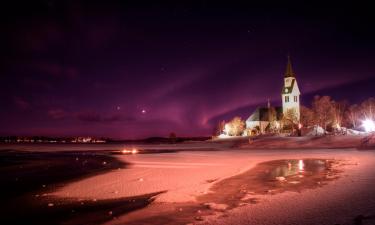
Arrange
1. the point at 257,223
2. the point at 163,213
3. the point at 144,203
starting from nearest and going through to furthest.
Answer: the point at 257,223, the point at 163,213, the point at 144,203

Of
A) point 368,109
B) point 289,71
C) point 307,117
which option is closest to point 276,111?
point 289,71

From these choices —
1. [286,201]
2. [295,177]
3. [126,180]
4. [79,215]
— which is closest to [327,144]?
[295,177]

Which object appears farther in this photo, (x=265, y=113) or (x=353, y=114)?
(x=265, y=113)

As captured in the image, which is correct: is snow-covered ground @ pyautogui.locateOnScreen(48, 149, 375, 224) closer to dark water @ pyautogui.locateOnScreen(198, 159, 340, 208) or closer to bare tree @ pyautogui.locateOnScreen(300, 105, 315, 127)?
dark water @ pyautogui.locateOnScreen(198, 159, 340, 208)

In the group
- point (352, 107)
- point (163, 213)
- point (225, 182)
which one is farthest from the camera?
point (352, 107)

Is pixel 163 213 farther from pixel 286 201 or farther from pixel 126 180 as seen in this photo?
pixel 126 180

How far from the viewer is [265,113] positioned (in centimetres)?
11950

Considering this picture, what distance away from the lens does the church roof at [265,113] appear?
11781 centimetres

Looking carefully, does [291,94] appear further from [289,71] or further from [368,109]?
[368,109]

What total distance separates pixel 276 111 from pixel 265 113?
13.9 feet

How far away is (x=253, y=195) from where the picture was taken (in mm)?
12953

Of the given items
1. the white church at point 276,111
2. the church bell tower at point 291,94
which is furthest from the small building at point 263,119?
the church bell tower at point 291,94

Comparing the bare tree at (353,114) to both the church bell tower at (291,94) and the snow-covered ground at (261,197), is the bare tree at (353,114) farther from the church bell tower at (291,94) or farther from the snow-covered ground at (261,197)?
the snow-covered ground at (261,197)

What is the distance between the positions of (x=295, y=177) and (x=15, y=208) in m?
12.2
